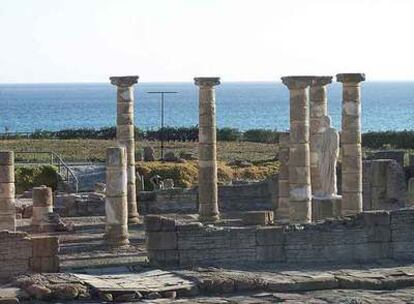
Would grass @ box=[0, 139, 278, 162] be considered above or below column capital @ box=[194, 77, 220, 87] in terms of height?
below

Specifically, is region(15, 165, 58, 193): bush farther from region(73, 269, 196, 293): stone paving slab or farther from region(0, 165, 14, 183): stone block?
region(73, 269, 196, 293): stone paving slab

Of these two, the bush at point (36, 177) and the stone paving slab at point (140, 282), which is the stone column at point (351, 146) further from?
the bush at point (36, 177)

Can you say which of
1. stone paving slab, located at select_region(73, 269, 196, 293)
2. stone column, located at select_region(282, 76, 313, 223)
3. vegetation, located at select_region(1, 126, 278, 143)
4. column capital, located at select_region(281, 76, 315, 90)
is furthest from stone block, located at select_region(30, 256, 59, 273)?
vegetation, located at select_region(1, 126, 278, 143)

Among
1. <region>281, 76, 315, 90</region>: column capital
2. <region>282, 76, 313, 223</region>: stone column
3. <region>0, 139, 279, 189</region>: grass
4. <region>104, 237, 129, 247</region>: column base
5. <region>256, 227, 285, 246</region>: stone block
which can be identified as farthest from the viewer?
<region>0, 139, 279, 189</region>: grass

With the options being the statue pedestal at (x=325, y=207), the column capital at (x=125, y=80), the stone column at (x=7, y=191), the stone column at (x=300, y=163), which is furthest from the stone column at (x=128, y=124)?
the statue pedestal at (x=325, y=207)

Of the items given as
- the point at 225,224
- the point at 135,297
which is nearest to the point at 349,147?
the point at 225,224

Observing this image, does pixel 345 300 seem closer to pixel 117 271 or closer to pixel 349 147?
pixel 117 271

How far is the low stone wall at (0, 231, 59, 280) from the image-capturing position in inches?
779

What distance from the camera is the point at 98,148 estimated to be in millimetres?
56281

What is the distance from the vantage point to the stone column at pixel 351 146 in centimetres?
2514

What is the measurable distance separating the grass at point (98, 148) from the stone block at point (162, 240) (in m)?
27.6

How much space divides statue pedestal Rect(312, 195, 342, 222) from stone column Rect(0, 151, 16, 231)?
6.87 metres

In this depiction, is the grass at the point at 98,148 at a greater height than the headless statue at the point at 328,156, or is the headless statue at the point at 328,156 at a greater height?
the grass at the point at 98,148

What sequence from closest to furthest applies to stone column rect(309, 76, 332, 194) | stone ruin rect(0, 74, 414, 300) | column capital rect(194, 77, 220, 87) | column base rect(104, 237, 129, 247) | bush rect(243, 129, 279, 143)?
stone ruin rect(0, 74, 414, 300), column base rect(104, 237, 129, 247), stone column rect(309, 76, 332, 194), column capital rect(194, 77, 220, 87), bush rect(243, 129, 279, 143)
